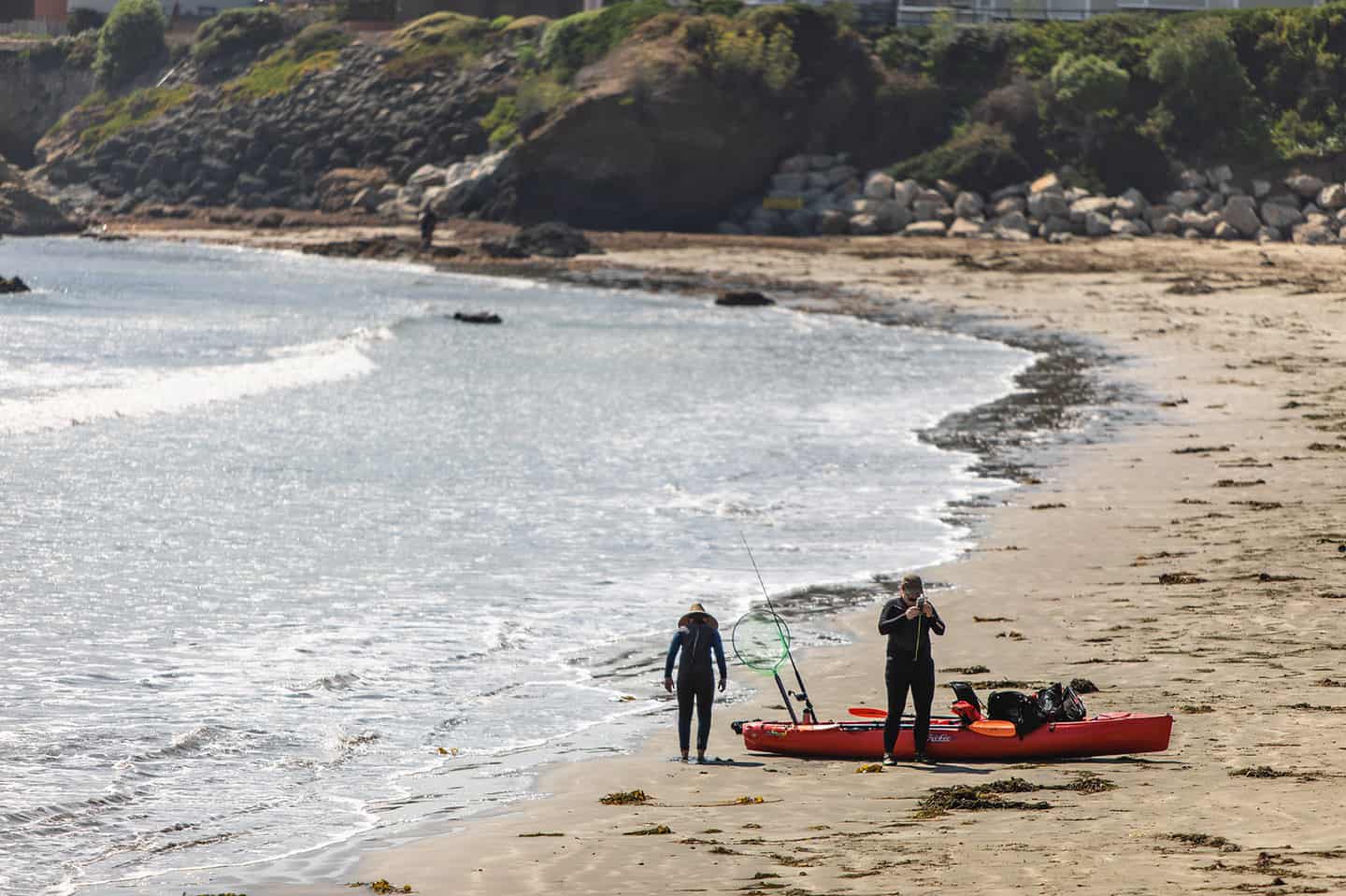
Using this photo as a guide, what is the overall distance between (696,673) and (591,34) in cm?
7089

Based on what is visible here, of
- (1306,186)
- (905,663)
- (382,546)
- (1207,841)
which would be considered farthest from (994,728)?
(1306,186)

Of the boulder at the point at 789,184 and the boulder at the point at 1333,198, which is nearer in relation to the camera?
the boulder at the point at 1333,198

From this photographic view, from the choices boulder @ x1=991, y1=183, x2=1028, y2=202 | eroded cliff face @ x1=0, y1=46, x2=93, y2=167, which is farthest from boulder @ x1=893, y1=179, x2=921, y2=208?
eroded cliff face @ x1=0, y1=46, x2=93, y2=167

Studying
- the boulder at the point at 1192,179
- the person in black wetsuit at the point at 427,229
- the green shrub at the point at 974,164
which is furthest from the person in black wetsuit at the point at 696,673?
the boulder at the point at 1192,179

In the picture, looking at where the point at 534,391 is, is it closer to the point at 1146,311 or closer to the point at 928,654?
the point at 1146,311

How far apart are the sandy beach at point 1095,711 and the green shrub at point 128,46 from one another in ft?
313

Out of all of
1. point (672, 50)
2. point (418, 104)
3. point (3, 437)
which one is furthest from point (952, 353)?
point (418, 104)

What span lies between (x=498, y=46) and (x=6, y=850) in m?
82.4

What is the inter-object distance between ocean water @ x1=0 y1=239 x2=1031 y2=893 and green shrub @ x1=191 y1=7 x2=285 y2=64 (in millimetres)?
65444

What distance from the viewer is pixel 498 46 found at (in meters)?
88.3

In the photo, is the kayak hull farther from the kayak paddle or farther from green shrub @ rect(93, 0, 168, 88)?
green shrub @ rect(93, 0, 168, 88)

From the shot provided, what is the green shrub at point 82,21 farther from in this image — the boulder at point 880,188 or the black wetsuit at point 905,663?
the black wetsuit at point 905,663

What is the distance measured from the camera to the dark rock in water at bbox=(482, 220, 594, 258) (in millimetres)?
65312

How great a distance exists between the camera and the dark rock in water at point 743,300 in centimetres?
4934
